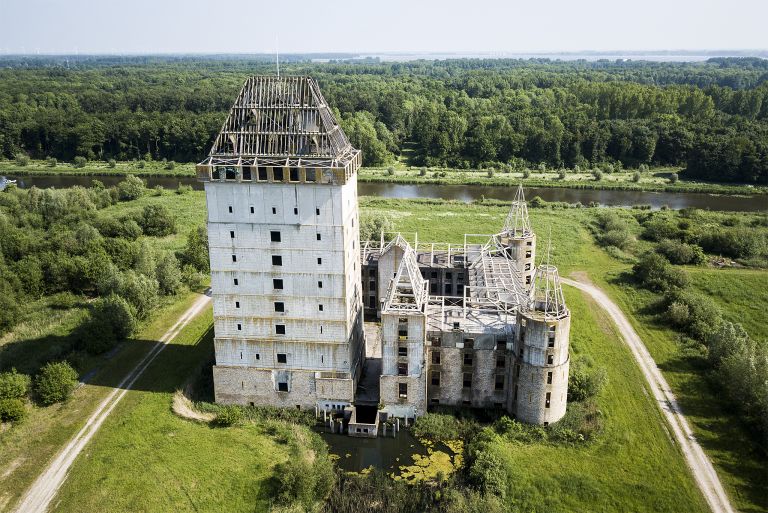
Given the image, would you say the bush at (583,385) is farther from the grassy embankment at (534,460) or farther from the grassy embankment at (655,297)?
the grassy embankment at (655,297)

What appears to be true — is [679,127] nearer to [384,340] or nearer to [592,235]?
[592,235]

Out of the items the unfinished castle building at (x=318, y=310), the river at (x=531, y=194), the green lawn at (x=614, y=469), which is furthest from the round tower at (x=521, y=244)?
the river at (x=531, y=194)

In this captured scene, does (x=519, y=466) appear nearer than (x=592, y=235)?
Yes

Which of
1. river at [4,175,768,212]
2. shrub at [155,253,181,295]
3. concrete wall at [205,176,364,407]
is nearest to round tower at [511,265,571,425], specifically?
concrete wall at [205,176,364,407]

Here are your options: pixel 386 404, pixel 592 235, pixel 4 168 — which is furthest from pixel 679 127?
pixel 4 168

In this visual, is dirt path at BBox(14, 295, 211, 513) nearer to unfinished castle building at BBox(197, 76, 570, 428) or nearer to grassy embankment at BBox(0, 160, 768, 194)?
unfinished castle building at BBox(197, 76, 570, 428)

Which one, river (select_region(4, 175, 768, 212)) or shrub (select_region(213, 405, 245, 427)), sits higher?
river (select_region(4, 175, 768, 212))
